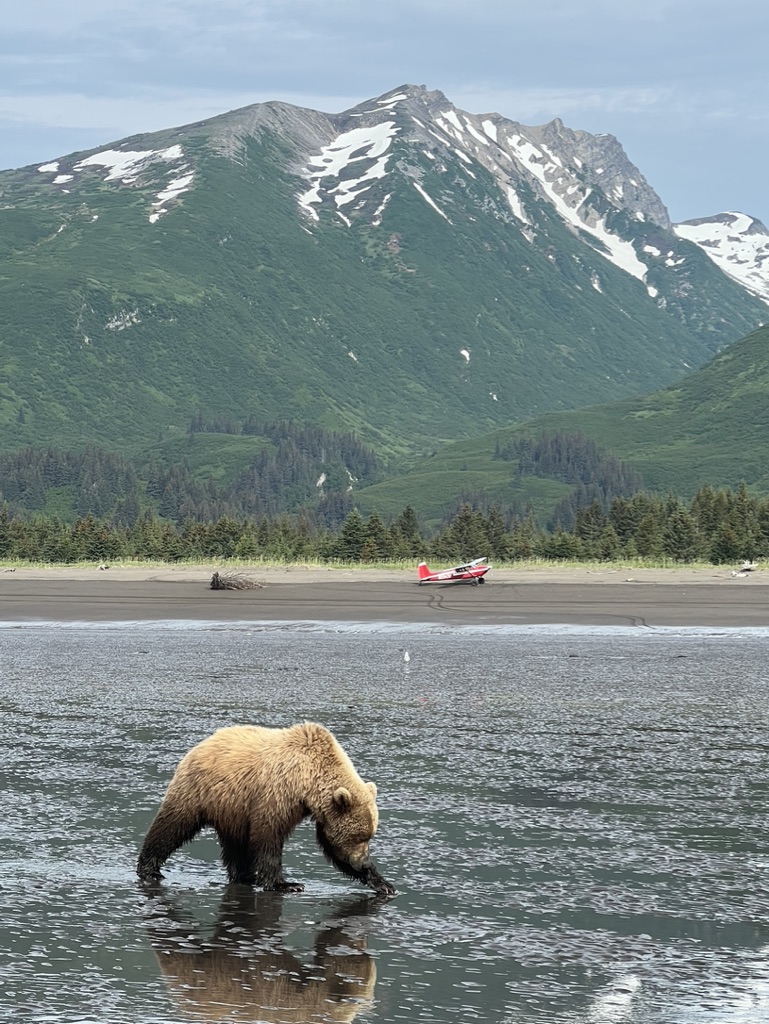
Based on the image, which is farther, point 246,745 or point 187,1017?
point 246,745

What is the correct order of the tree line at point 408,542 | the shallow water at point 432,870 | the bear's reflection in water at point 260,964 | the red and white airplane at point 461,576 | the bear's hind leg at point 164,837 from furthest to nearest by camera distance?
the tree line at point 408,542
the red and white airplane at point 461,576
the bear's hind leg at point 164,837
the shallow water at point 432,870
the bear's reflection in water at point 260,964

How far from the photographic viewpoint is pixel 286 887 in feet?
39.0

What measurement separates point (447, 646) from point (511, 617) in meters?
10.9

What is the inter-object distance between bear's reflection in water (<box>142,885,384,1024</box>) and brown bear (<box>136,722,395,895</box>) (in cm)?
34

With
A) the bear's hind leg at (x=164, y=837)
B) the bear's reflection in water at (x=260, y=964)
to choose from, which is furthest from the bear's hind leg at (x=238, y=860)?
the bear's hind leg at (x=164, y=837)

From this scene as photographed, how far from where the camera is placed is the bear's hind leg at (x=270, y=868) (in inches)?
460

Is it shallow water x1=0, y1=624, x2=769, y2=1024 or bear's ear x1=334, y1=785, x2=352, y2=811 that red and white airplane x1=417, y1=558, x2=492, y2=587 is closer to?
shallow water x1=0, y1=624, x2=769, y2=1024

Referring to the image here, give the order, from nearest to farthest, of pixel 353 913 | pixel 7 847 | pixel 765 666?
1. pixel 353 913
2. pixel 7 847
3. pixel 765 666

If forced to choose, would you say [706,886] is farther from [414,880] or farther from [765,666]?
[765,666]

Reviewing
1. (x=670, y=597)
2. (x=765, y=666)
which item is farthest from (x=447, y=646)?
(x=670, y=597)

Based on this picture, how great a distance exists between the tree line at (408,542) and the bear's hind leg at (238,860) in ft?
202

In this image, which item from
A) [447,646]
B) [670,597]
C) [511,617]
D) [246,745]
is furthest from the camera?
[670,597]

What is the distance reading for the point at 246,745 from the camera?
12.1 m

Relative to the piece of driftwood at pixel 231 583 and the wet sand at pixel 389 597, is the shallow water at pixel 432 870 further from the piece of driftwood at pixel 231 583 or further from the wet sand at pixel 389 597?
the piece of driftwood at pixel 231 583
